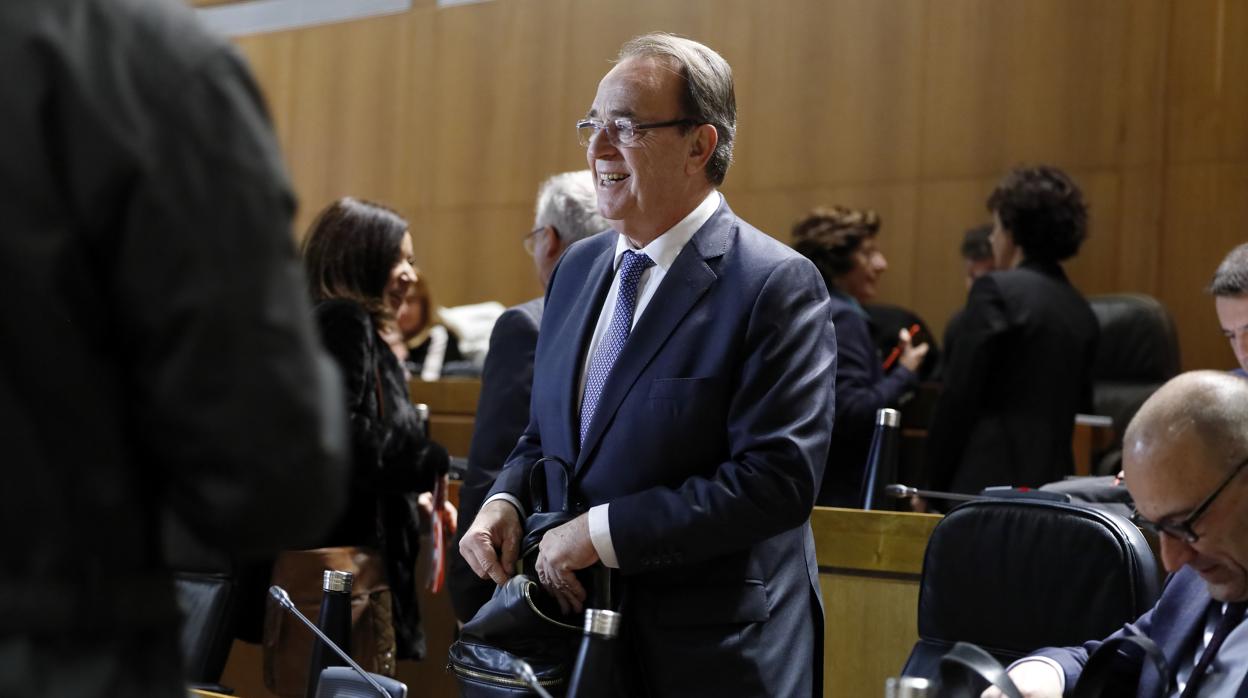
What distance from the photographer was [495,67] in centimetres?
801

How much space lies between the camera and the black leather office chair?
226 inches

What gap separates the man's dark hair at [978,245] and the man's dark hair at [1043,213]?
4.64ft

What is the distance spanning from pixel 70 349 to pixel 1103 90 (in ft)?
19.6

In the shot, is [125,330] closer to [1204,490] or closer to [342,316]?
[1204,490]

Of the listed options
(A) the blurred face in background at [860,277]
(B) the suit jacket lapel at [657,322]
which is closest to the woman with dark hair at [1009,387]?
(A) the blurred face in background at [860,277]

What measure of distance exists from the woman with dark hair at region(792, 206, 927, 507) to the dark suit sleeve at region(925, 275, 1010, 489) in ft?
0.60

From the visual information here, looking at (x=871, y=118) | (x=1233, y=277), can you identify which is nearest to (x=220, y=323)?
(x=1233, y=277)

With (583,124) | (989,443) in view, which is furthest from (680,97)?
(989,443)

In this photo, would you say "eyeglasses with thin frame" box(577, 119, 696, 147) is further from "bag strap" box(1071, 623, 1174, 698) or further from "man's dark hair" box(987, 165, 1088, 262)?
"man's dark hair" box(987, 165, 1088, 262)

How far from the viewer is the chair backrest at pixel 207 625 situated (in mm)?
2656

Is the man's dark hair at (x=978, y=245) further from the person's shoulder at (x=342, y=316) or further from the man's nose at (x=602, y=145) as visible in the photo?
the man's nose at (x=602, y=145)

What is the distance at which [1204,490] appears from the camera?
5.85ft

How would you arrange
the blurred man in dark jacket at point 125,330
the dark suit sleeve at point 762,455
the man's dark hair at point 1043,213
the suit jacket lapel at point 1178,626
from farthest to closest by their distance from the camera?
1. the man's dark hair at point 1043,213
2. the dark suit sleeve at point 762,455
3. the suit jacket lapel at point 1178,626
4. the blurred man in dark jacket at point 125,330

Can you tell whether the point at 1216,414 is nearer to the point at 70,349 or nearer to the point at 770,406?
the point at 770,406
